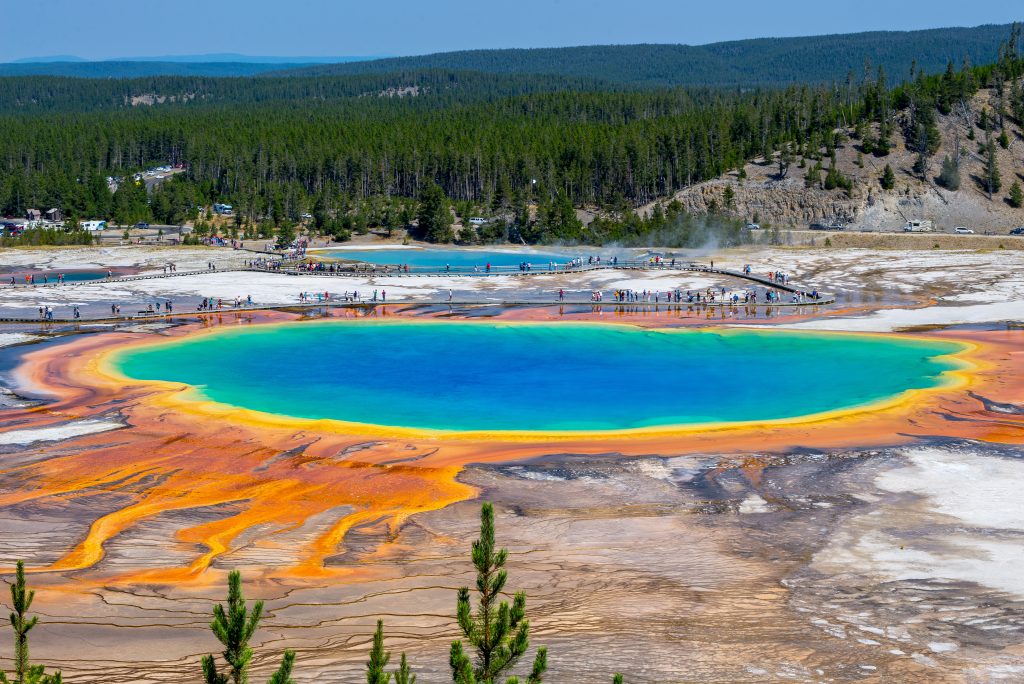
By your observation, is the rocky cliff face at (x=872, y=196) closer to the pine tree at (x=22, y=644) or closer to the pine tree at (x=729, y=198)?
the pine tree at (x=729, y=198)

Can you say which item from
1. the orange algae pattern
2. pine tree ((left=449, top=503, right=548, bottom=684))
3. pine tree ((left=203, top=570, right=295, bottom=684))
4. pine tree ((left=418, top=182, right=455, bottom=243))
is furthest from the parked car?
pine tree ((left=203, top=570, right=295, bottom=684))

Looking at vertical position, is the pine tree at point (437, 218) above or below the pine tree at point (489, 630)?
above

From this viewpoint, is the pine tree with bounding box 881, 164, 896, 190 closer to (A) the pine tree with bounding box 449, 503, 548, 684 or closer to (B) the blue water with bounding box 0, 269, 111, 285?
(B) the blue water with bounding box 0, 269, 111, 285

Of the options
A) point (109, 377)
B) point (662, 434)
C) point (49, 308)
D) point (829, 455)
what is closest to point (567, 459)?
point (662, 434)

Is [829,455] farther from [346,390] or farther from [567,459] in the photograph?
[346,390]

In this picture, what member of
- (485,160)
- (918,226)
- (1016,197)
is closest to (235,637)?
(918,226)

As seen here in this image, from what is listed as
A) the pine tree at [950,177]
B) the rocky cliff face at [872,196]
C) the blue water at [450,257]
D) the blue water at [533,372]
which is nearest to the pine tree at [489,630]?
the blue water at [533,372]
